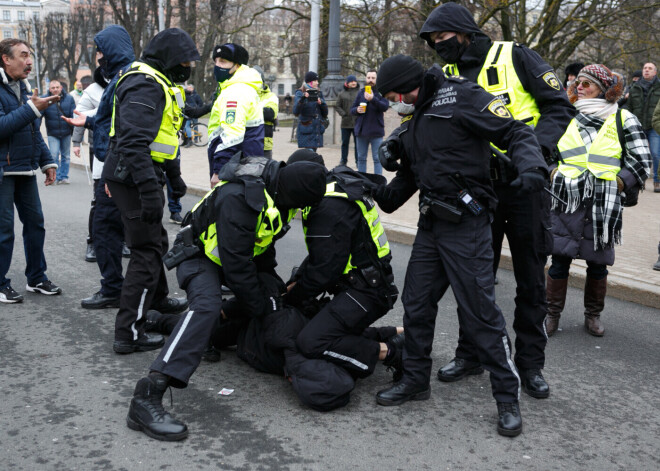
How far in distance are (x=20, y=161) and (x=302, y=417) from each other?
10.4 ft

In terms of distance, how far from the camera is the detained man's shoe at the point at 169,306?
5297 mm

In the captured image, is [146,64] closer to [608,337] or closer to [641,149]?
[641,149]

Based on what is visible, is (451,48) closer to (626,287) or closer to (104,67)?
(104,67)

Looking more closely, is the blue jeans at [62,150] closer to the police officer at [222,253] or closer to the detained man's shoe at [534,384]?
the police officer at [222,253]

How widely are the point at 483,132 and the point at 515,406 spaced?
54.0 inches

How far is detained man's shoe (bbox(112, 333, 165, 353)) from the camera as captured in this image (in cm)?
447

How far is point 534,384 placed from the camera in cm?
397

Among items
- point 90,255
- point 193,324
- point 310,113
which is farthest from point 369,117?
point 193,324

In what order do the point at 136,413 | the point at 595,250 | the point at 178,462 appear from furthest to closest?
the point at 595,250
the point at 136,413
the point at 178,462

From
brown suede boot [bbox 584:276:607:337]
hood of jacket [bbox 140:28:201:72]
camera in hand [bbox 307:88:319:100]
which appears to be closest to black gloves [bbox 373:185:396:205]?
hood of jacket [bbox 140:28:201:72]

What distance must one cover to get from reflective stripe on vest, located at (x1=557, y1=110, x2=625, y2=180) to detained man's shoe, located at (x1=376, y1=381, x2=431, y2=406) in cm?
207

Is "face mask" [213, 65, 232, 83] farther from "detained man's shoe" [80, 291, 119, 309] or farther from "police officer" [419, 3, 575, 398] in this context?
"police officer" [419, 3, 575, 398]

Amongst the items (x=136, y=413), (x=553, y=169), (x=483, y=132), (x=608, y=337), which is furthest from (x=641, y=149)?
(x=136, y=413)

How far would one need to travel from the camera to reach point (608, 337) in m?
5.07
